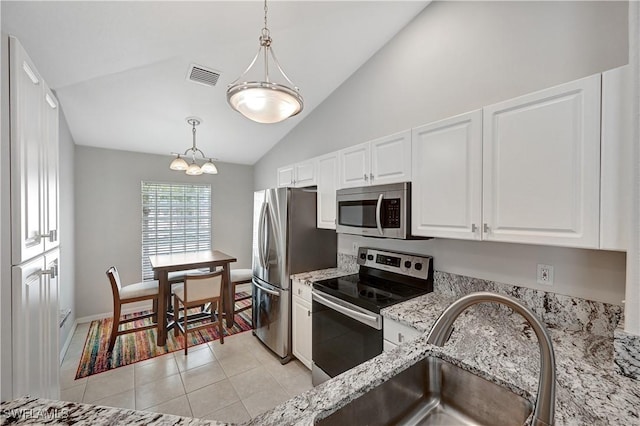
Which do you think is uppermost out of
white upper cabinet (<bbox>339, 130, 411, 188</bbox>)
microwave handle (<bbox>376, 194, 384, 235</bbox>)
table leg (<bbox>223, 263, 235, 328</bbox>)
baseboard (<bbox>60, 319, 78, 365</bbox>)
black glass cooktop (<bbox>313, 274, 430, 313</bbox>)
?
white upper cabinet (<bbox>339, 130, 411, 188</bbox>)

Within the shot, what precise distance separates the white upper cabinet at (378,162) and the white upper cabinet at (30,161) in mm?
1984

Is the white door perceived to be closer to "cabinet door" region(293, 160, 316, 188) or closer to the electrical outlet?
"cabinet door" region(293, 160, 316, 188)

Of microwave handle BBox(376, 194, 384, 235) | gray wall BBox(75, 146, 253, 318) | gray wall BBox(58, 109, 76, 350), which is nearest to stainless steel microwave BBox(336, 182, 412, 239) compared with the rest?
microwave handle BBox(376, 194, 384, 235)

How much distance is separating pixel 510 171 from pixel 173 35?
2408 mm

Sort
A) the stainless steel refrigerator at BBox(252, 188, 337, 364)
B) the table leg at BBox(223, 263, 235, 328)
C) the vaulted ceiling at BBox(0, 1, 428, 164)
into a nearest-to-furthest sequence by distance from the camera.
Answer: the vaulted ceiling at BBox(0, 1, 428, 164) → the stainless steel refrigerator at BBox(252, 188, 337, 364) → the table leg at BBox(223, 263, 235, 328)

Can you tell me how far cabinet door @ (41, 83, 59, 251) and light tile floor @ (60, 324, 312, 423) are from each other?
5.00 feet

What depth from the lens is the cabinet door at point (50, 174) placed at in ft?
4.53

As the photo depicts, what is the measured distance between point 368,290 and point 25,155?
2.08m

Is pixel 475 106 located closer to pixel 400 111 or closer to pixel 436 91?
pixel 436 91

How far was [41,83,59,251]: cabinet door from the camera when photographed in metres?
1.38

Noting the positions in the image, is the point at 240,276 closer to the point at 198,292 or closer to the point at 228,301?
the point at 228,301

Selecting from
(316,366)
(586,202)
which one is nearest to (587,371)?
(586,202)

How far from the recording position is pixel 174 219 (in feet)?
14.6

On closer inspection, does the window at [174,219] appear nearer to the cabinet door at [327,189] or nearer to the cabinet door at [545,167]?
the cabinet door at [327,189]
